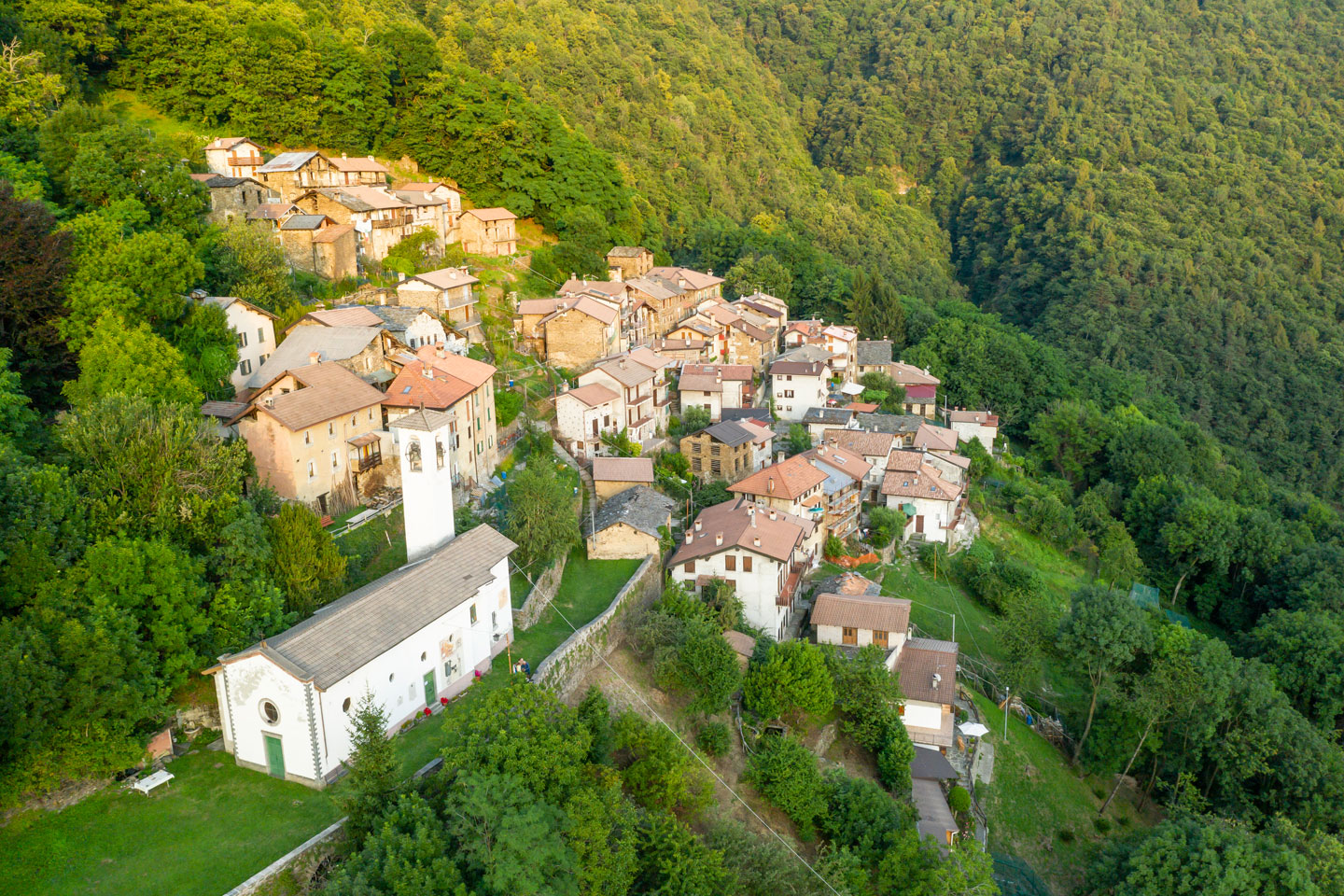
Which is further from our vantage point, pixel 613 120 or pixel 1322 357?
pixel 613 120

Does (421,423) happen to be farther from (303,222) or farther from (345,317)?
(303,222)

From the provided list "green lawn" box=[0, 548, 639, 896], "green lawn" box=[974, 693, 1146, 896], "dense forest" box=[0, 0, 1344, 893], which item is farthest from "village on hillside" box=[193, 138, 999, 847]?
"dense forest" box=[0, 0, 1344, 893]

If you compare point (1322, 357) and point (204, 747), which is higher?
point (204, 747)

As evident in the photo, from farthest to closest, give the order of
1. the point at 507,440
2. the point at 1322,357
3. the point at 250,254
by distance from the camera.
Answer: the point at 1322,357 → the point at 507,440 → the point at 250,254

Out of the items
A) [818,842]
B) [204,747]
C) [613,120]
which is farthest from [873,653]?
[613,120]

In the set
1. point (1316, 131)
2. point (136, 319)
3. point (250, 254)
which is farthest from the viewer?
point (1316, 131)

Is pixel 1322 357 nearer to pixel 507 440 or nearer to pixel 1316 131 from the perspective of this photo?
pixel 1316 131

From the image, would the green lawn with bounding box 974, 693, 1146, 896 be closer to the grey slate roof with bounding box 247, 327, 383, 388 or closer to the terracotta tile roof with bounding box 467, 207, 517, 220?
the grey slate roof with bounding box 247, 327, 383, 388

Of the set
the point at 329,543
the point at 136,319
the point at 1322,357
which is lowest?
the point at 1322,357

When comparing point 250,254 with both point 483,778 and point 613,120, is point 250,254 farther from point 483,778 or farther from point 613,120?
point 613,120
